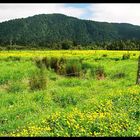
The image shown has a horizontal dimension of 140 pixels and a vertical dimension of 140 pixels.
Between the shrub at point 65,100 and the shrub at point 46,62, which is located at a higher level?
the shrub at point 65,100

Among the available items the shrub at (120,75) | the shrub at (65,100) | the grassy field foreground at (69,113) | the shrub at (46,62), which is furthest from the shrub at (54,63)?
the shrub at (65,100)

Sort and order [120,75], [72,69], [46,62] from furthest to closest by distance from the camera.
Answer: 1. [46,62]
2. [72,69]
3. [120,75]

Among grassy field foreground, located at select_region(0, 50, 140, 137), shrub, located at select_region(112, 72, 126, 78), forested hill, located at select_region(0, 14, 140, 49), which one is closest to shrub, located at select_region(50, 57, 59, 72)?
shrub, located at select_region(112, 72, 126, 78)

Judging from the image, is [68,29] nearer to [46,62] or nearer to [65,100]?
[46,62]

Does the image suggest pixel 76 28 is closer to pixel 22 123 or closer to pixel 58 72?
pixel 58 72

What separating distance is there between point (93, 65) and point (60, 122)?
23.7m

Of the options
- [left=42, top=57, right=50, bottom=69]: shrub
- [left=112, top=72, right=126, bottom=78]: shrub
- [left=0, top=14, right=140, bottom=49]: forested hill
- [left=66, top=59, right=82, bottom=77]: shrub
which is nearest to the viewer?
[left=112, top=72, right=126, bottom=78]: shrub

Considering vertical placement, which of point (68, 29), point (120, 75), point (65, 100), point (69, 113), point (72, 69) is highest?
point (68, 29)

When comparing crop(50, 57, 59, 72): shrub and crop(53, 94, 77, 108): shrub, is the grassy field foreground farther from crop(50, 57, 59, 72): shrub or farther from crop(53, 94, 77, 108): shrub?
crop(50, 57, 59, 72): shrub

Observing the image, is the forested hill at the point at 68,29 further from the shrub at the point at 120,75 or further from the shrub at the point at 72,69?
the shrub at the point at 120,75

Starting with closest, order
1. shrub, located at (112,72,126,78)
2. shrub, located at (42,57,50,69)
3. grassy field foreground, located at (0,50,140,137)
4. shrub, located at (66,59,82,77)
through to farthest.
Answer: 1. grassy field foreground, located at (0,50,140,137)
2. shrub, located at (112,72,126,78)
3. shrub, located at (66,59,82,77)
4. shrub, located at (42,57,50,69)

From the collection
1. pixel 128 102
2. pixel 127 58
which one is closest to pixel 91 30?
pixel 127 58

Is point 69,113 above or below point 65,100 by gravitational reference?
above

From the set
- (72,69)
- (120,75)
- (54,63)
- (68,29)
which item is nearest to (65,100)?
(120,75)
